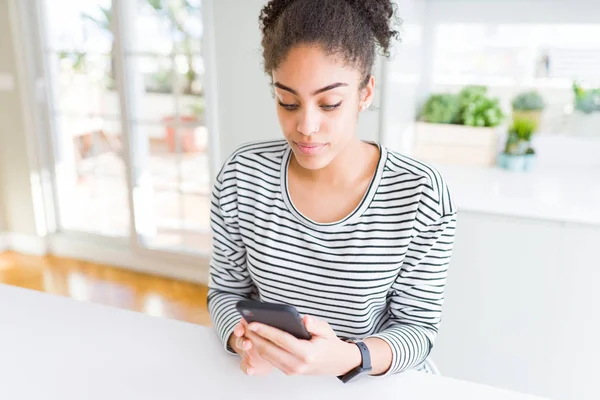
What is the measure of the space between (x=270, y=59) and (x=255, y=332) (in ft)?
1.52

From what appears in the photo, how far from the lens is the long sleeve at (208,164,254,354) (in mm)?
1143

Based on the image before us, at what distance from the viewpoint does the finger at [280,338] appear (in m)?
0.83

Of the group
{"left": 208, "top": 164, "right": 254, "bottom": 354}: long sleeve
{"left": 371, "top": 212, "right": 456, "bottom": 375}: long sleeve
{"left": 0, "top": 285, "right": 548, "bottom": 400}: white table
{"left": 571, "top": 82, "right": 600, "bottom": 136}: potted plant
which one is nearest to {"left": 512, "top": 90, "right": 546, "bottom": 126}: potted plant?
{"left": 571, "top": 82, "right": 600, "bottom": 136}: potted plant

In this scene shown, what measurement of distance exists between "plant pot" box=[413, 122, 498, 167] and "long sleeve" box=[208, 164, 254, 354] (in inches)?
52.0

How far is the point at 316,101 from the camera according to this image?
0.96 metres

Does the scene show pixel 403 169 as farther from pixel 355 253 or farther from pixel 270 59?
pixel 270 59

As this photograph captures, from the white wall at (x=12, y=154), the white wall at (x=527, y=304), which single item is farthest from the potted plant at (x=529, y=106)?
the white wall at (x=12, y=154)

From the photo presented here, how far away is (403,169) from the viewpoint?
1.10 metres

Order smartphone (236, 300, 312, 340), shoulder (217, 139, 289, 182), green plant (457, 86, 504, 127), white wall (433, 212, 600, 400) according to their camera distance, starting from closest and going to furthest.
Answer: smartphone (236, 300, 312, 340) → shoulder (217, 139, 289, 182) → white wall (433, 212, 600, 400) → green plant (457, 86, 504, 127)

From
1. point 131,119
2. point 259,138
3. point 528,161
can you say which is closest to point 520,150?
point 528,161

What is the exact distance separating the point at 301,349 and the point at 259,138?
5.91 ft

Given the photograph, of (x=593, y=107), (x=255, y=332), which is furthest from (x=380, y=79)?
(x=255, y=332)

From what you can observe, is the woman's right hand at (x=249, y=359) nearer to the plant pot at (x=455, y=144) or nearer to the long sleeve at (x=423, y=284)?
the long sleeve at (x=423, y=284)

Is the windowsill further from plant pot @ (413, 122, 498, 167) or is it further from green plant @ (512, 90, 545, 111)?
green plant @ (512, 90, 545, 111)
